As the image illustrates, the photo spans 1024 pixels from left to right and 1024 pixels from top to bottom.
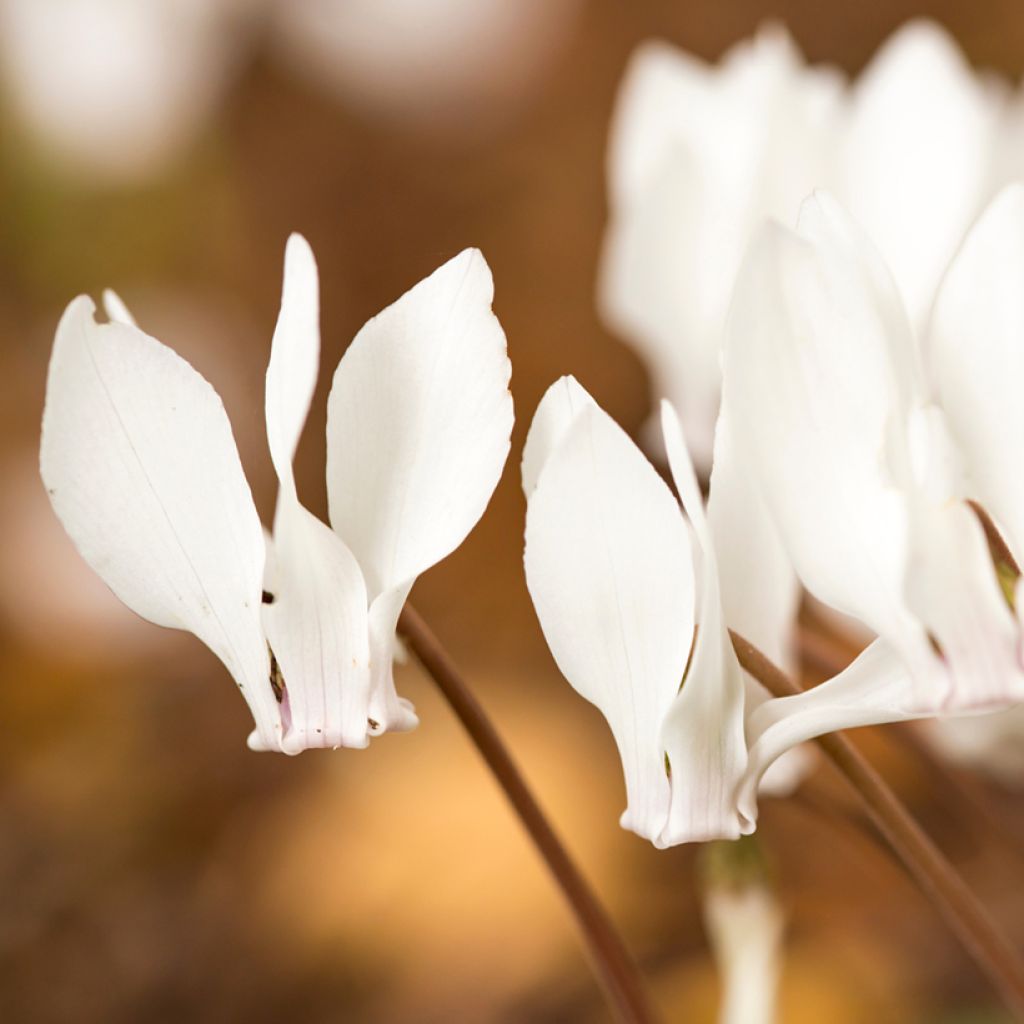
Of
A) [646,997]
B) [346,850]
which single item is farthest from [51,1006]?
[646,997]

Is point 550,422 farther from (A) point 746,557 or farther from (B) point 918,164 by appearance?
(B) point 918,164

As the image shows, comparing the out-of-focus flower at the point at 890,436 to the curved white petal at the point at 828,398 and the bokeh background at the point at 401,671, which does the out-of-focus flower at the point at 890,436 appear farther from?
the bokeh background at the point at 401,671

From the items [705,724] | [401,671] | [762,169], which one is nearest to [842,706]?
[705,724]

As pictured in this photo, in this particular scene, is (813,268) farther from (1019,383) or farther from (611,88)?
(611,88)

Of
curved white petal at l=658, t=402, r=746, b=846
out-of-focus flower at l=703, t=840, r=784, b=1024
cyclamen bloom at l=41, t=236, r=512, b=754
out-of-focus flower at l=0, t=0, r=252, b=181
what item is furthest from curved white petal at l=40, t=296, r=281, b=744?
out-of-focus flower at l=0, t=0, r=252, b=181

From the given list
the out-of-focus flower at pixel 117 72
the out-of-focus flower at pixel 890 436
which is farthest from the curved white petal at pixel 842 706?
the out-of-focus flower at pixel 117 72

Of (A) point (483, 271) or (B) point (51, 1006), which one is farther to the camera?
(B) point (51, 1006)
